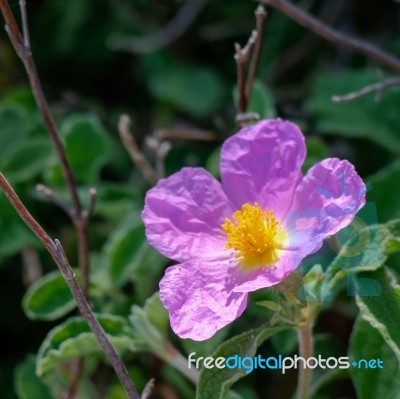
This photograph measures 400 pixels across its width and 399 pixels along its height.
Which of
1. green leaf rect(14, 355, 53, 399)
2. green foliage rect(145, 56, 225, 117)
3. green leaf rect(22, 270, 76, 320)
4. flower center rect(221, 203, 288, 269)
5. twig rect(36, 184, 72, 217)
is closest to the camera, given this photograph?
flower center rect(221, 203, 288, 269)

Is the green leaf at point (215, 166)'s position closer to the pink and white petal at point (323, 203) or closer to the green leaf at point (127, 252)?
the green leaf at point (127, 252)

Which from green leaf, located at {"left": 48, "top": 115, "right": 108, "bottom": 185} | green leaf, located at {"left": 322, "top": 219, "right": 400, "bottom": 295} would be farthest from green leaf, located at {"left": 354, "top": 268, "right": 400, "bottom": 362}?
green leaf, located at {"left": 48, "top": 115, "right": 108, "bottom": 185}

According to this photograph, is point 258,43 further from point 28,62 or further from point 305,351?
point 305,351

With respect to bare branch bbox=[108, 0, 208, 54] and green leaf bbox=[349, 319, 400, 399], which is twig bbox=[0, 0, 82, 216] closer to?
green leaf bbox=[349, 319, 400, 399]

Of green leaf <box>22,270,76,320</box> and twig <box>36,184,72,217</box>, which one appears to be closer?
twig <box>36,184,72,217</box>

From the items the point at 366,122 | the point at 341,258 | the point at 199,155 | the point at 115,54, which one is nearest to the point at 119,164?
the point at 199,155
